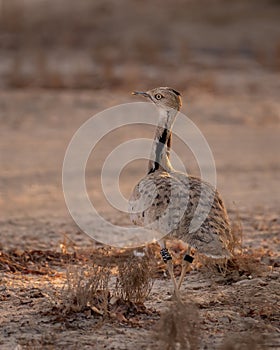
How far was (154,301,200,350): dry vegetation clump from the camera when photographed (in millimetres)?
4023

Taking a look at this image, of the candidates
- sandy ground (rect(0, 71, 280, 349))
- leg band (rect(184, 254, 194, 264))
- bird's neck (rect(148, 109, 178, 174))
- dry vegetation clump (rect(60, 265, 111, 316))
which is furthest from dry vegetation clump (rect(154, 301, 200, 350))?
bird's neck (rect(148, 109, 178, 174))

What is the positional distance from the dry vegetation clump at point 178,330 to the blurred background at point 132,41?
464 inches

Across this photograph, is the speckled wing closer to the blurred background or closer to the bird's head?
the bird's head

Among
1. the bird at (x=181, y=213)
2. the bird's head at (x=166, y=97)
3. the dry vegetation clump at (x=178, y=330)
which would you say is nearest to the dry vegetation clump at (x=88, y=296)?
the bird at (x=181, y=213)

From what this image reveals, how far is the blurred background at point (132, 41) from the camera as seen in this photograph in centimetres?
1708

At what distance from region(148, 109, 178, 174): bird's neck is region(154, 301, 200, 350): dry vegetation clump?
153 centimetres

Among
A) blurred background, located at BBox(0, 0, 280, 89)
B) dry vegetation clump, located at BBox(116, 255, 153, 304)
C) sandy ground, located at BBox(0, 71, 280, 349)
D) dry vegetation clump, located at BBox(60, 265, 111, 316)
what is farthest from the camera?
blurred background, located at BBox(0, 0, 280, 89)

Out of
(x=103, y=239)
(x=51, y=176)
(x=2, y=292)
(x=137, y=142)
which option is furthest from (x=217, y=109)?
(x=2, y=292)

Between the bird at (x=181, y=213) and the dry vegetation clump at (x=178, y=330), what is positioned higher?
the bird at (x=181, y=213)

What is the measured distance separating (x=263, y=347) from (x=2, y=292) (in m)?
1.89

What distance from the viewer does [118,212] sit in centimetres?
833

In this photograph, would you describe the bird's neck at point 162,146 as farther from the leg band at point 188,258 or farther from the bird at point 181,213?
the leg band at point 188,258

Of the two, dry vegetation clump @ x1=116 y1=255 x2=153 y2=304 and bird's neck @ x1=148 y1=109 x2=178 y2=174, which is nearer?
dry vegetation clump @ x1=116 y1=255 x2=153 y2=304

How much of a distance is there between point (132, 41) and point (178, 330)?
1856 cm
